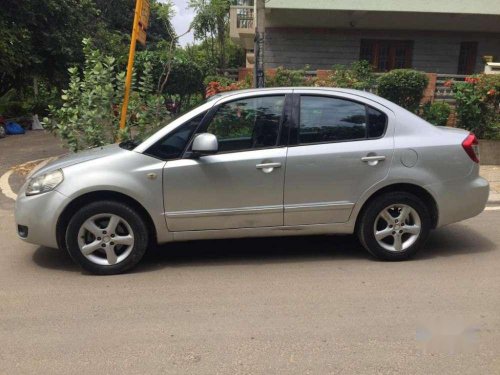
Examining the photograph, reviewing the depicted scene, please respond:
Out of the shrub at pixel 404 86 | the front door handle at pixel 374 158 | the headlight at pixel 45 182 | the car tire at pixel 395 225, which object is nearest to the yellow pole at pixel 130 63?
the headlight at pixel 45 182

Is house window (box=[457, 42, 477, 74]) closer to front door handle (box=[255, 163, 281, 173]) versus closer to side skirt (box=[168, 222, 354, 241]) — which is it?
side skirt (box=[168, 222, 354, 241])

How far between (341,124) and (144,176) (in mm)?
1877

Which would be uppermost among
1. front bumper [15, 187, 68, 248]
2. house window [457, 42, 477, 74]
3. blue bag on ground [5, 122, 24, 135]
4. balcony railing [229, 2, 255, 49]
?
balcony railing [229, 2, 255, 49]

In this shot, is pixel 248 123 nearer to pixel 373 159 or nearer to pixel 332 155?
pixel 332 155

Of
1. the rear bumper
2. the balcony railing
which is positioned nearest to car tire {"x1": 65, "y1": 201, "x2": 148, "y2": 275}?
the rear bumper

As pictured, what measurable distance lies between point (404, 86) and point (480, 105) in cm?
167

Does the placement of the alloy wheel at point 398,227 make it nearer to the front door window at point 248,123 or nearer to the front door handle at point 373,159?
the front door handle at point 373,159

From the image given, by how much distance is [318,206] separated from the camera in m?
4.65

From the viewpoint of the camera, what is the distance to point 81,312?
3846 millimetres

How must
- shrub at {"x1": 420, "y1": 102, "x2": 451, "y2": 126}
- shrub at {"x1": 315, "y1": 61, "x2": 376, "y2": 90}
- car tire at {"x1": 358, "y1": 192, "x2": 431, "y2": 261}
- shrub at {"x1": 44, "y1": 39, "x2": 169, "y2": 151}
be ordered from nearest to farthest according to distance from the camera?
car tire at {"x1": 358, "y1": 192, "x2": 431, "y2": 261} < shrub at {"x1": 44, "y1": 39, "x2": 169, "y2": 151} < shrub at {"x1": 420, "y1": 102, "x2": 451, "y2": 126} < shrub at {"x1": 315, "y1": 61, "x2": 376, "y2": 90}

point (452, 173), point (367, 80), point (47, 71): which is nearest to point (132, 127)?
point (452, 173)

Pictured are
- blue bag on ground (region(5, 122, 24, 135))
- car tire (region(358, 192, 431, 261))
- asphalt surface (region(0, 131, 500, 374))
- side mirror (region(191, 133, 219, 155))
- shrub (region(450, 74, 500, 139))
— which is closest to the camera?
asphalt surface (region(0, 131, 500, 374))

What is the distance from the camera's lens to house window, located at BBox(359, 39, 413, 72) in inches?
675

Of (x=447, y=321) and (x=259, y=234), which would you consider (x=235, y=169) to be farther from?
(x=447, y=321)
